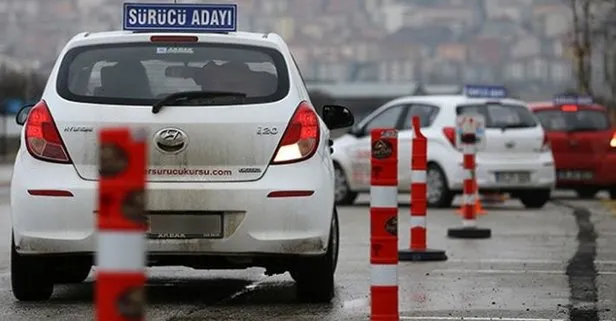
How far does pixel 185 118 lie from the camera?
9.45 m

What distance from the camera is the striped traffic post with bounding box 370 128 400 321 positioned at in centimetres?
804

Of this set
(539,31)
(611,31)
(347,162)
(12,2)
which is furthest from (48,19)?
(347,162)

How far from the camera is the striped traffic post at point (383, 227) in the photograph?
8.04 metres

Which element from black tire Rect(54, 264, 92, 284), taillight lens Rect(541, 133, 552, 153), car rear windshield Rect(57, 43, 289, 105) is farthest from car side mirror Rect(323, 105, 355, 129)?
taillight lens Rect(541, 133, 552, 153)

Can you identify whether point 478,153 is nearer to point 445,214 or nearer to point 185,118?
point 445,214

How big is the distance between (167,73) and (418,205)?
161 inches

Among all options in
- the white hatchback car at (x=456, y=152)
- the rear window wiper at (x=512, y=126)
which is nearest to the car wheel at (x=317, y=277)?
the white hatchback car at (x=456, y=152)

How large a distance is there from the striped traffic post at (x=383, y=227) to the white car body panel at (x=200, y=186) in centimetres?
129

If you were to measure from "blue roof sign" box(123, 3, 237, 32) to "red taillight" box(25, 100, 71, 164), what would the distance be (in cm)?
114

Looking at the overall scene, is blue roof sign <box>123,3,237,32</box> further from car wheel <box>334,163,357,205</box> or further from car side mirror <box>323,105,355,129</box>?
car wheel <box>334,163,357,205</box>

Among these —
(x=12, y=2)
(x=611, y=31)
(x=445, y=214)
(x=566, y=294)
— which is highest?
(x=566, y=294)

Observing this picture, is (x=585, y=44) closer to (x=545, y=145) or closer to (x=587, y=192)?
(x=587, y=192)

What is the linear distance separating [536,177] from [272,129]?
12406 millimetres

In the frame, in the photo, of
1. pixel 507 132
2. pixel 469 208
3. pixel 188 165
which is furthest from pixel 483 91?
pixel 188 165
